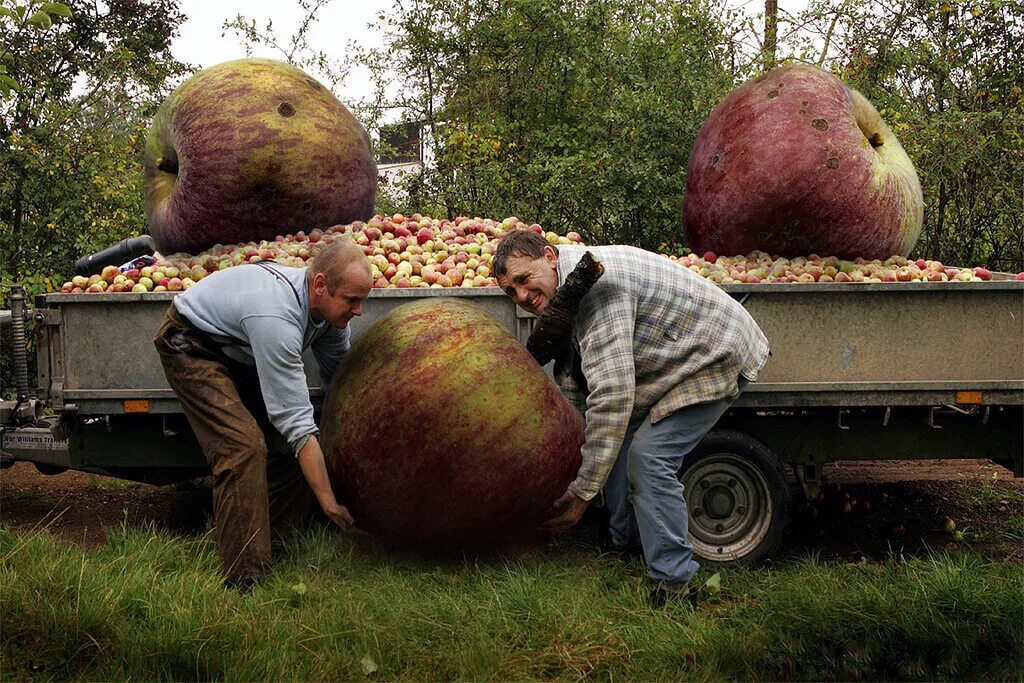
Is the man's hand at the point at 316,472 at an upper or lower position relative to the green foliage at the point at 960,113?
lower

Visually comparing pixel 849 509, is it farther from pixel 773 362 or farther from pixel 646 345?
pixel 646 345

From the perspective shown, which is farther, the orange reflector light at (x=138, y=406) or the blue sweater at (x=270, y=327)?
the orange reflector light at (x=138, y=406)

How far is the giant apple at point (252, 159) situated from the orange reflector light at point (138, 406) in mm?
1637

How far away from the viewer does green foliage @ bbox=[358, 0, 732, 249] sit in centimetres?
917

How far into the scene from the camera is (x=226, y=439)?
14.6 ft

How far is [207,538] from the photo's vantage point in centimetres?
468

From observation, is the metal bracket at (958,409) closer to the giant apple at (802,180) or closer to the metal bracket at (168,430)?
the giant apple at (802,180)

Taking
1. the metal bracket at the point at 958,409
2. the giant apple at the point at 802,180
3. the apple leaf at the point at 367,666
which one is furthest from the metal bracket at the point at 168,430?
the metal bracket at the point at 958,409

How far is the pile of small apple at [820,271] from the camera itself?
5.30 metres

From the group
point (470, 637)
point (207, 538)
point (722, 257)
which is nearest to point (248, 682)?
point (470, 637)

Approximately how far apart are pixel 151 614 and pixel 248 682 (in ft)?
1.75

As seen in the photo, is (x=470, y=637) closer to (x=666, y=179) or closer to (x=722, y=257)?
(x=722, y=257)

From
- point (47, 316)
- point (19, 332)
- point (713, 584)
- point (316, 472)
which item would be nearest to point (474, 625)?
point (316, 472)

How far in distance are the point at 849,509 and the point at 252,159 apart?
390 cm
